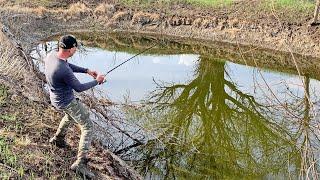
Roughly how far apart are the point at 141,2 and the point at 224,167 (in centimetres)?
1376

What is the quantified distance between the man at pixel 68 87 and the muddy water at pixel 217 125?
6.50 ft

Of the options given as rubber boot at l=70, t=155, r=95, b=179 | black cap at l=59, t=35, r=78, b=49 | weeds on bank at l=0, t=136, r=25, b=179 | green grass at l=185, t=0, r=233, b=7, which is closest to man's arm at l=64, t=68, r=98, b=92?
black cap at l=59, t=35, r=78, b=49

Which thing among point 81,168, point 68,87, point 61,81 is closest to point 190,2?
point 81,168

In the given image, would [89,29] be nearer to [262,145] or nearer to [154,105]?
[154,105]

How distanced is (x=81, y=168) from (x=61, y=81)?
1.35m

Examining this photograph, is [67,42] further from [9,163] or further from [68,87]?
[9,163]

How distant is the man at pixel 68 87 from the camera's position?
6074 millimetres

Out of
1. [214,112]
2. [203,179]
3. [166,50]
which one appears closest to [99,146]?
[203,179]

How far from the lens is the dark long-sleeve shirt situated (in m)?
6.09

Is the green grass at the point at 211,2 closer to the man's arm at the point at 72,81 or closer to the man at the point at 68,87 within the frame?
the man at the point at 68,87

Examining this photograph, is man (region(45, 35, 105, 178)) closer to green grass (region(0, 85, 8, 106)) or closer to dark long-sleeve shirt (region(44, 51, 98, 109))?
dark long-sleeve shirt (region(44, 51, 98, 109))

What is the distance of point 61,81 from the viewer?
244 inches

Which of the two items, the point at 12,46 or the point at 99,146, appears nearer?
the point at 99,146

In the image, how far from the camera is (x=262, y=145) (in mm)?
10320
